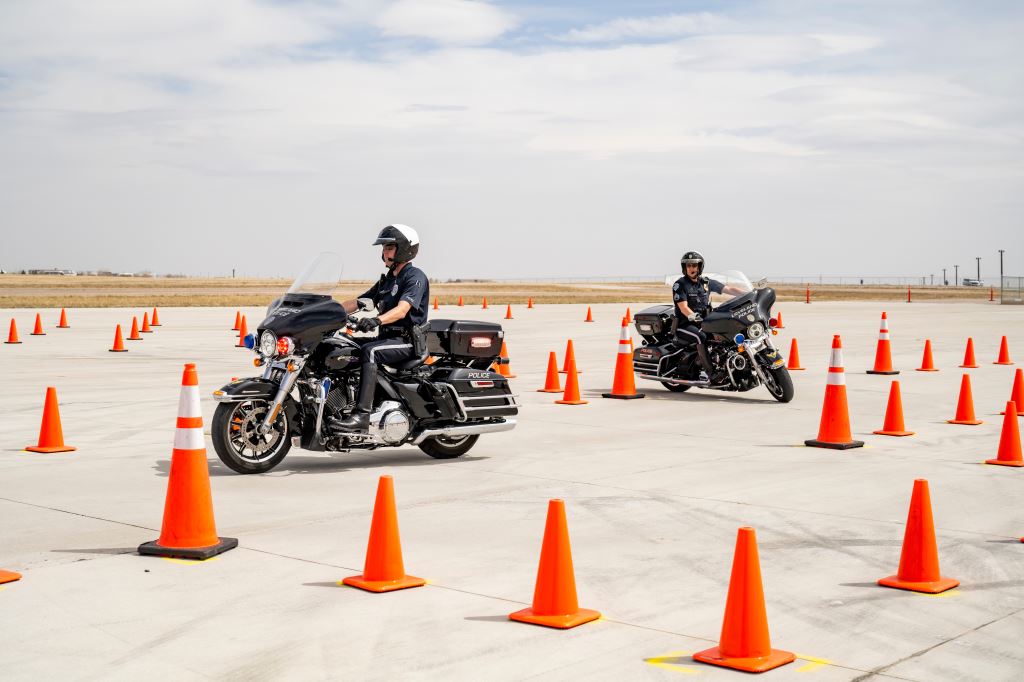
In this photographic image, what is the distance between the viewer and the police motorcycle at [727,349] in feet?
54.2

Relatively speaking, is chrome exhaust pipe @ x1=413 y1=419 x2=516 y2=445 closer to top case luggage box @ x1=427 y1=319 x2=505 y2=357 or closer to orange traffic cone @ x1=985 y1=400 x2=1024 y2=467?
top case luggage box @ x1=427 y1=319 x2=505 y2=357

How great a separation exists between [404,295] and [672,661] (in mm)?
6110

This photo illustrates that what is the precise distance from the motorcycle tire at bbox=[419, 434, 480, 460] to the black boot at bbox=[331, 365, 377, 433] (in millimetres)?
883

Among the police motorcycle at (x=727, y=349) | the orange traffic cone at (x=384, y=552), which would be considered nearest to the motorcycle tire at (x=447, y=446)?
the orange traffic cone at (x=384, y=552)

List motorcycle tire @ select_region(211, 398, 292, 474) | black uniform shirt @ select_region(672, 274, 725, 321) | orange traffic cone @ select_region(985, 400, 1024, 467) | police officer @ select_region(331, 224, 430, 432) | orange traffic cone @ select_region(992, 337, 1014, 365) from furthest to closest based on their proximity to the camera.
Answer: orange traffic cone @ select_region(992, 337, 1014, 365), black uniform shirt @ select_region(672, 274, 725, 321), orange traffic cone @ select_region(985, 400, 1024, 467), police officer @ select_region(331, 224, 430, 432), motorcycle tire @ select_region(211, 398, 292, 474)

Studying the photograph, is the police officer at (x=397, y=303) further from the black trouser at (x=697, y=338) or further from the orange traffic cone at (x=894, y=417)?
the black trouser at (x=697, y=338)

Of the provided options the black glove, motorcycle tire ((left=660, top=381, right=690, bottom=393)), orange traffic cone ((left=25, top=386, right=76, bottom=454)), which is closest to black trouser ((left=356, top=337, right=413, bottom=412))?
the black glove

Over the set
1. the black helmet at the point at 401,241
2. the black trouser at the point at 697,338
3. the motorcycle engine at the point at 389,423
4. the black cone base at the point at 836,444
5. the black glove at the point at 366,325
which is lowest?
the black cone base at the point at 836,444

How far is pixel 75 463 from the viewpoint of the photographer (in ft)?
36.3

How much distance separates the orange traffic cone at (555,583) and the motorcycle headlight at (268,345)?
5.00 m

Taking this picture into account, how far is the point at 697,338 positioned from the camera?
17.2 meters

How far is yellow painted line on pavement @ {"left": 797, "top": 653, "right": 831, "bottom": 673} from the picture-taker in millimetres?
5348

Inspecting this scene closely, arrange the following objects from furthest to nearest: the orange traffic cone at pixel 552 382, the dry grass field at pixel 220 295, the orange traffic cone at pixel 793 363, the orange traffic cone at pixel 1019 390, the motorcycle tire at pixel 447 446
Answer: the dry grass field at pixel 220 295
the orange traffic cone at pixel 793 363
the orange traffic cone at pixel 552 382
the orange traffic cone at pixel 1019 390
the motorcycle tire at pixel 447 446

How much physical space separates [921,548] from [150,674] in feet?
13.0
